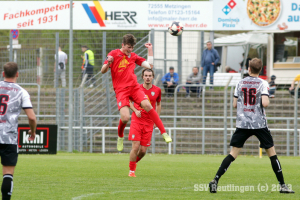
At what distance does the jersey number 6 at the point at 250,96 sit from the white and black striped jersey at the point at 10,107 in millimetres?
3152

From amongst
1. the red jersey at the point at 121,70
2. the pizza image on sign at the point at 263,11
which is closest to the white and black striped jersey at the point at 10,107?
the red jersey at the point at 121,70

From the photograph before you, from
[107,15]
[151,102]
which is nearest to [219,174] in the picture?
[151,102]

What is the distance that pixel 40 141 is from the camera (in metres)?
15.6

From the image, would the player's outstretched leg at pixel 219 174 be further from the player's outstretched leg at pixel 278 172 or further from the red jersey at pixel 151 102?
the red jersey at pixel 151 102

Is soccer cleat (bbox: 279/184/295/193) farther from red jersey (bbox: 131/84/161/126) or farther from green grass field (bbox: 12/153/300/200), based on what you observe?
red jersey (bbox: 131/84/161/126)

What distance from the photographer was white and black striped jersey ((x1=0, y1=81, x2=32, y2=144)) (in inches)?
223

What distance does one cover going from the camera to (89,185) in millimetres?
7766

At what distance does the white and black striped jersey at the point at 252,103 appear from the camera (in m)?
7.06

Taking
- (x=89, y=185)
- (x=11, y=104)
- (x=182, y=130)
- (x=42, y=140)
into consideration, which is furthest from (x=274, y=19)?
(x=11, y=104)

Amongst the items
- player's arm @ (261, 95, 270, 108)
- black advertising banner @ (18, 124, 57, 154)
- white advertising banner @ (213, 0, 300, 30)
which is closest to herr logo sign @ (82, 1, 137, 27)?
white advertising banner @ (213, 0, 300, 30)

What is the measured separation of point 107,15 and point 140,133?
428 inches

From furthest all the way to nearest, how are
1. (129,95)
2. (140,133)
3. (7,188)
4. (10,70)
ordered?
1. (140,133)
2. (129,95)
3. (10,70)
4. (7,188)

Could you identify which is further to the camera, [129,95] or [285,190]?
[129,95]

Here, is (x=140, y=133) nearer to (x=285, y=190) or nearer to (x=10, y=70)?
(x=285, y=190)
